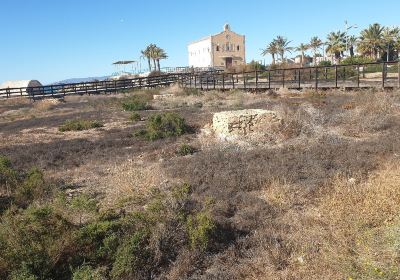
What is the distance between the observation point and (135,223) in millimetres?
5906

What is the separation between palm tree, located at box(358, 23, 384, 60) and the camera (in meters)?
61.4

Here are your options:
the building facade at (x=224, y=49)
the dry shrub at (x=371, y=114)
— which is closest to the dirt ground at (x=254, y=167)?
the dry shrub at (x=371, y=114)

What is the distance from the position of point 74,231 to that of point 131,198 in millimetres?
1991

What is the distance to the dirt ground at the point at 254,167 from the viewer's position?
17.7 feet

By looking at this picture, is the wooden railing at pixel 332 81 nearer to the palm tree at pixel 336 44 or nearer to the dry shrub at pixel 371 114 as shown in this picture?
the dry shrub at pixel 371 114

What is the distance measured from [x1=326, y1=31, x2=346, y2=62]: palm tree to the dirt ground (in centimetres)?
5589

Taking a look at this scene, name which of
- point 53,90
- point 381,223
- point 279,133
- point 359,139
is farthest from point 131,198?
point 53,90

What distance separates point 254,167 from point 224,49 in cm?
7363

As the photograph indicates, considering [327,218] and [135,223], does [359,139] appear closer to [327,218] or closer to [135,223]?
[327,218]

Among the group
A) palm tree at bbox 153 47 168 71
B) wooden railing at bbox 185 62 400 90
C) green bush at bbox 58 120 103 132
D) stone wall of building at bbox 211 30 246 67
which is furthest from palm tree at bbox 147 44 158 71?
A: green bush at bbox 58 120 103 132

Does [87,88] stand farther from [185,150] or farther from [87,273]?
[87,273]

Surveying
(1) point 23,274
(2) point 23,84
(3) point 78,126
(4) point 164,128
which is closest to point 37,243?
(1) point 23,274

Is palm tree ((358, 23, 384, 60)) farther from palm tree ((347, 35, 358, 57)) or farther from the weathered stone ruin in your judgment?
the weathered stone ruin

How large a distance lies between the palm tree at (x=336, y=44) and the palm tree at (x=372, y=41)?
3923 mm
